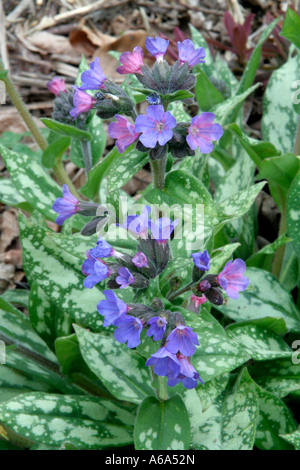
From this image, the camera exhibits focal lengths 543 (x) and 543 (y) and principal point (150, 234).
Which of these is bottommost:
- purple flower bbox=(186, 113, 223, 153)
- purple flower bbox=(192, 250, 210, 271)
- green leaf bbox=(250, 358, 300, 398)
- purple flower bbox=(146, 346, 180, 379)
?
green leaf bbox=(250, 358, 300, 398)

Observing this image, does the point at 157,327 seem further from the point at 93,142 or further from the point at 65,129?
the point at 93,142

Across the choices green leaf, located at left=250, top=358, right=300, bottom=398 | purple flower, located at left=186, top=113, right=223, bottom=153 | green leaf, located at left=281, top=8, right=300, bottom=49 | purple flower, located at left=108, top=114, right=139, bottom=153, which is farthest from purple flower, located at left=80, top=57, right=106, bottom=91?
green leaf, located at left=250, top=358, right=300, bottom=398

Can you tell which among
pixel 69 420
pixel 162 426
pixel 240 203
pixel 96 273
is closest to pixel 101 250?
pixel 96 273

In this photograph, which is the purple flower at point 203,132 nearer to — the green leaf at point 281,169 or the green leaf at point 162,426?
the green leaf at point 281,169

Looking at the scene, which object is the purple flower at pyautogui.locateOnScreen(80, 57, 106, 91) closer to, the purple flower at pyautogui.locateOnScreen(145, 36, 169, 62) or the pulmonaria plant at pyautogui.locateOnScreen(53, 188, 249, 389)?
the purple flower at pyautogui.locateOnScreen(145, 36, 169, 62)

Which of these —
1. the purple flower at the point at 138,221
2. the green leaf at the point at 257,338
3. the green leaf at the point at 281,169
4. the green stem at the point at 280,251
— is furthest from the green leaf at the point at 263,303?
the purple flower at the point at 138,221

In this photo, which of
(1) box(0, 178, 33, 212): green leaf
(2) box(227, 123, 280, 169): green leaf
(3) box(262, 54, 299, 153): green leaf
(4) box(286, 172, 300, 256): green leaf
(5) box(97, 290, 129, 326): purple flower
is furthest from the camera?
(3) box(262, 54, 299, 153): green leaf
